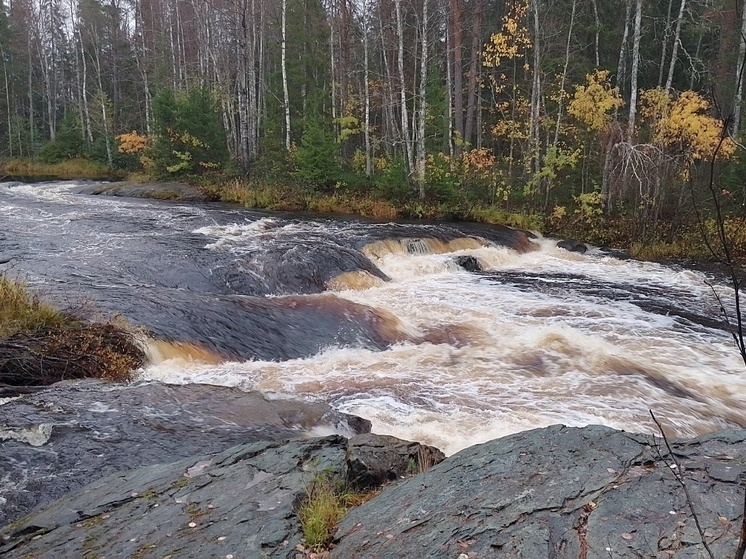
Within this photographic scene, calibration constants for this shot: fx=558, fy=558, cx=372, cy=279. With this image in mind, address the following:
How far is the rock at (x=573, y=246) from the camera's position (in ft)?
49.5

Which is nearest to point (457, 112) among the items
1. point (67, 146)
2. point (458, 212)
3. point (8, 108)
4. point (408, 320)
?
point (458, 212)

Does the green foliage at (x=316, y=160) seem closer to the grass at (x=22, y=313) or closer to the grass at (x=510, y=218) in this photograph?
the grass at (x=510, y=218)

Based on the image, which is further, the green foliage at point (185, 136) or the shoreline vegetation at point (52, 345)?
the green foliage at point (185, 136)

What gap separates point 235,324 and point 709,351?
6.68 m

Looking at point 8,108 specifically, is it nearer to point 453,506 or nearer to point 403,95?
point 403,95

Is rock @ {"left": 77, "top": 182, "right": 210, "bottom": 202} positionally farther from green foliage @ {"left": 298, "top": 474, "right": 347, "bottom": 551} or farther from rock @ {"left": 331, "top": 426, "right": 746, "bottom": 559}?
rock @ {"left": 331, "top": 426, "right": 746, "bottom": 559}

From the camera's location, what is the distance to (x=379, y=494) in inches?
135

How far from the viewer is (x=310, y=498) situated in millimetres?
3264

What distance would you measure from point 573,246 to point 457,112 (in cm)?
843

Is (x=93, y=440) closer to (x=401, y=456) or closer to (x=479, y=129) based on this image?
(x=401, y=456)

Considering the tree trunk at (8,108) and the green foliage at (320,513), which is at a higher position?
the tree trunk at (8,108)

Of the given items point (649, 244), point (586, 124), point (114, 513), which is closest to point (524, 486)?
point (114, 513)

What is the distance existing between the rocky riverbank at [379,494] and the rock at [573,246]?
1213 centimetres

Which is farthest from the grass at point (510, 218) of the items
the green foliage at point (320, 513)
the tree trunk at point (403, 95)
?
the green foliage at point (320, 513)
